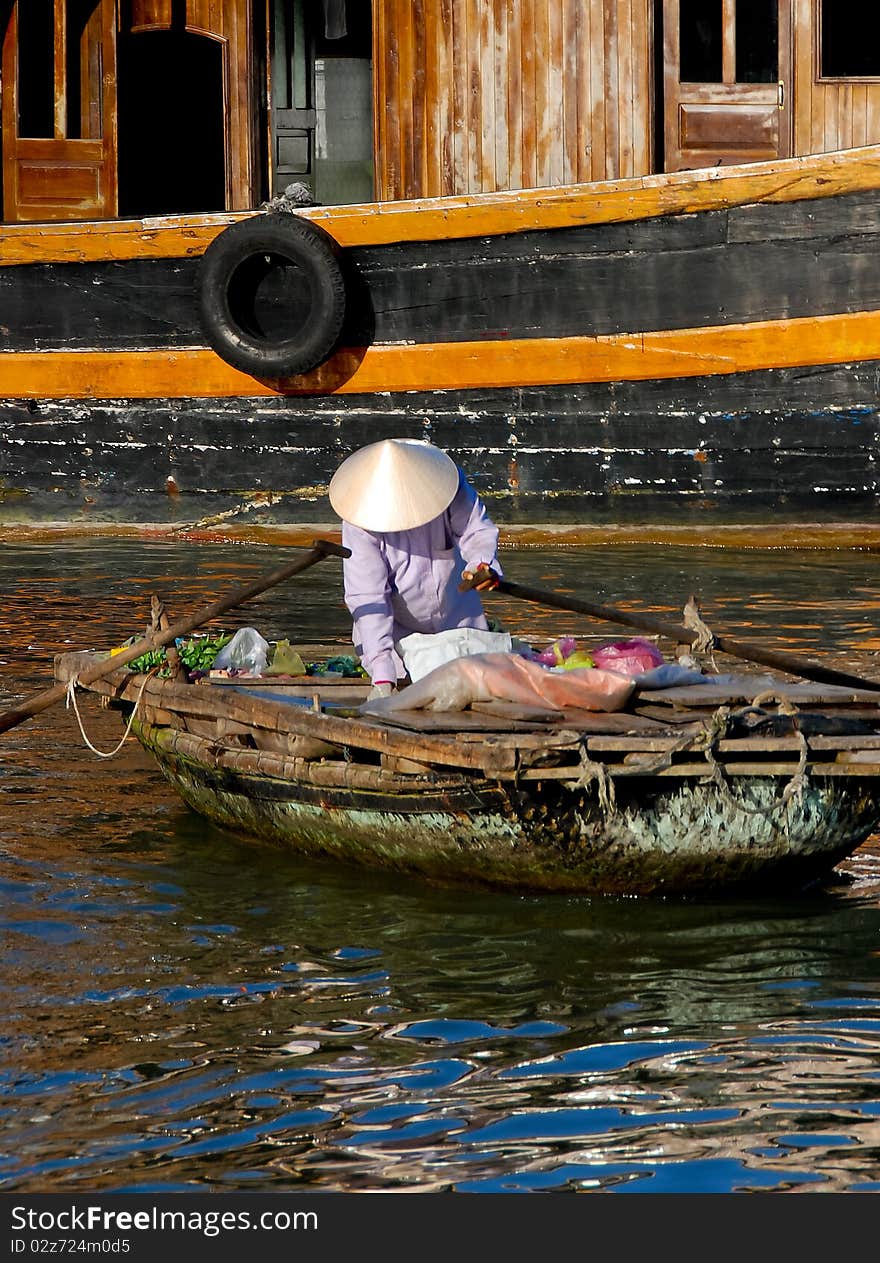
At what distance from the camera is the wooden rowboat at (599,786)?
5215 mm

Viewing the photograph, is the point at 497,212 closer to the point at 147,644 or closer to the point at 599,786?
the point at 147,644

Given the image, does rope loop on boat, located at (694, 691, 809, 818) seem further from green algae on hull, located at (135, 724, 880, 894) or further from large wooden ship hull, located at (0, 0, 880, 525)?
large wooden ship hull, located at (0, 0, 880, 525)

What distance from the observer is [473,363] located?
1187 centimetres

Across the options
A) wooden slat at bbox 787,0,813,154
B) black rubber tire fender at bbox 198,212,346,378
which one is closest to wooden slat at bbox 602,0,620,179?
wooden slat at bbox 787,0,813,154

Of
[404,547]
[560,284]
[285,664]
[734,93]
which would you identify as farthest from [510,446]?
[404,547]

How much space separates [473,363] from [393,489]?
562 centimetres

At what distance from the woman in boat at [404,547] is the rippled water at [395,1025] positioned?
89 centimetres

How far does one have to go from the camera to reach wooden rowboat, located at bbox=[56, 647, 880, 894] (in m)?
5.21

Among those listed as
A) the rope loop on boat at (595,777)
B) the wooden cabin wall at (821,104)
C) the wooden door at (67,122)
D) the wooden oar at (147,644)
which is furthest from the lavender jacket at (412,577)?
the wooden door at (67,122)

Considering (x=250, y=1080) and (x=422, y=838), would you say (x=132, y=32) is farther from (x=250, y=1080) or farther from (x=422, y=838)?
(x=250, y=1080)

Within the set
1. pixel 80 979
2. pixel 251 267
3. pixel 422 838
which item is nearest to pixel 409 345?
pixel 251 267

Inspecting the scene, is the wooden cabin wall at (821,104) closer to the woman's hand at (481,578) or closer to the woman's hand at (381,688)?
the woman's hand at (481,578)

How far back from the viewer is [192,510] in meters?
12.8

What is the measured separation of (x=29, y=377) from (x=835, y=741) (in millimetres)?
8713
